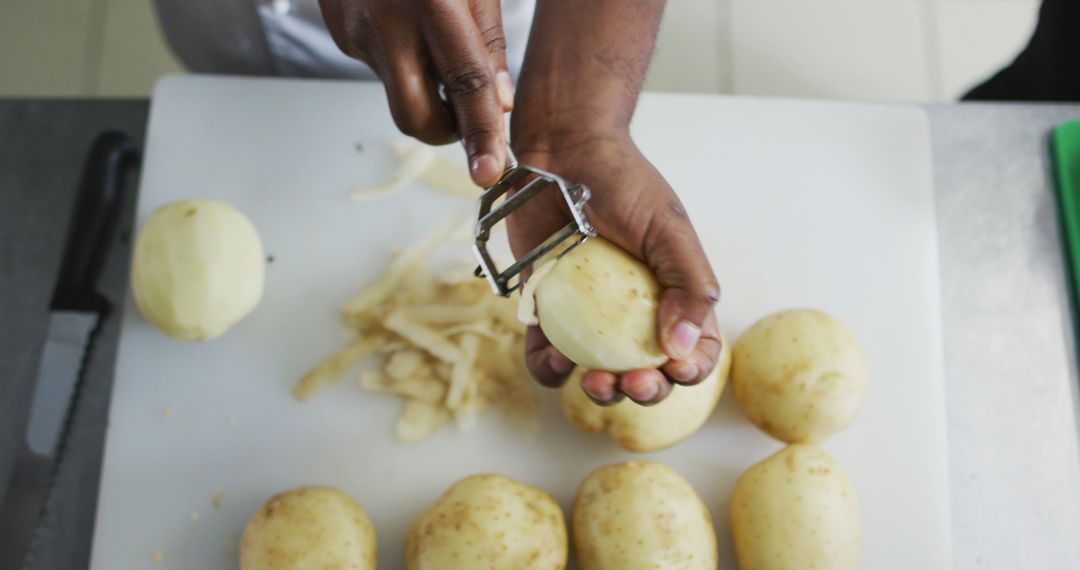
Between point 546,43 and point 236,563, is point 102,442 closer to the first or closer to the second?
point 236,563

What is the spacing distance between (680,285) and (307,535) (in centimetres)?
58

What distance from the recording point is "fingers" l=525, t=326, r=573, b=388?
1.21 m

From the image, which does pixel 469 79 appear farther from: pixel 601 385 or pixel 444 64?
pixel 601 385

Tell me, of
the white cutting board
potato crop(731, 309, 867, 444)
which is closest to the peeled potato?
the white cutting board

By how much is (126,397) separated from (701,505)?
2.89ft

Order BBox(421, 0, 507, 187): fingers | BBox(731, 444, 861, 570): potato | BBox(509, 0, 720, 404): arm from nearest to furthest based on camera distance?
BBox(421, 0, 507, 187): fingers, BBox(509, 0, 720, 404): arm, BBox(731, 444, 861, 570): potato

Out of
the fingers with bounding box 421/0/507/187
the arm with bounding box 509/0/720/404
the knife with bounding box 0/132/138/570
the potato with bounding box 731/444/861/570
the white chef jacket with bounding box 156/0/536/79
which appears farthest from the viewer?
the white chef jacket with bounding box 156/0/536/79

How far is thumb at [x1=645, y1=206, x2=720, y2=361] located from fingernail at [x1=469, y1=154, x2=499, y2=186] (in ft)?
0.76

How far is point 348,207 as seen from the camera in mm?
1443

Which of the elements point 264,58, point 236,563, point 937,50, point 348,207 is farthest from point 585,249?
point 937,50

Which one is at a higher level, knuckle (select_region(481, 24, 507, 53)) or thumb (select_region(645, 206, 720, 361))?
knuckle (select_region(481, 24, 507, 53))

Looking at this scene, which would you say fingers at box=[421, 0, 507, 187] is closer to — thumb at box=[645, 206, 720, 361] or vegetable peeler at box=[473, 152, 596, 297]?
vegetable peeler at box=[473, 152, 596, 297]

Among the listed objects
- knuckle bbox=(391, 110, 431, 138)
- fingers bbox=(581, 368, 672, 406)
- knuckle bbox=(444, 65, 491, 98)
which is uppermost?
knuckle bbox=(444, 65, 491, 98)

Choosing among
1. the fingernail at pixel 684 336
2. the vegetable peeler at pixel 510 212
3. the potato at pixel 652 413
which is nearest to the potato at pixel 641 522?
the potato at pixel 652 413
